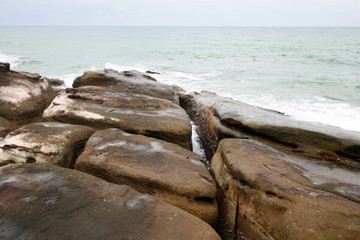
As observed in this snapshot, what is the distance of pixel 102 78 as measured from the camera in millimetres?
6008

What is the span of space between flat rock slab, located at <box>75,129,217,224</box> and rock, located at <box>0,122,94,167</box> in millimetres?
280

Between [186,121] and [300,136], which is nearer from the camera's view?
[300,136]

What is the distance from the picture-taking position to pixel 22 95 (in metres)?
4.49

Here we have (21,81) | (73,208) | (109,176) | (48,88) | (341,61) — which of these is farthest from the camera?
(341,61)

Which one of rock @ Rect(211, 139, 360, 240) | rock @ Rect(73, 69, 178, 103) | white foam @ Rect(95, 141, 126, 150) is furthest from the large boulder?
rock @ Rect(211, 139, 360, 240)

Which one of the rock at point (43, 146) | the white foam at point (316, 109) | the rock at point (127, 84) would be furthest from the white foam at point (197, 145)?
the white foam at point (316, 109)

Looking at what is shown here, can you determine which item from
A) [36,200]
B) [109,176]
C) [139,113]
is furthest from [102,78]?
[36,200]

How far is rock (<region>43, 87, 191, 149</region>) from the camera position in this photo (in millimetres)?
3673

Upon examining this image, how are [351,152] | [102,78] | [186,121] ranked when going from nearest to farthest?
[351,152], [186,121], [102,78]

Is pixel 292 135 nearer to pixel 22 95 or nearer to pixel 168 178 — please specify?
pixel 168 178

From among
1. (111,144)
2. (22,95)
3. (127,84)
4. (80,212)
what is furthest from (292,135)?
(22,95)

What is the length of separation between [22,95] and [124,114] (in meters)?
2.08

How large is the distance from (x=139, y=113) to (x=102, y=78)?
Result: 2.44 meters

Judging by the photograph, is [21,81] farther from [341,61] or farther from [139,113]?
[341,61]
